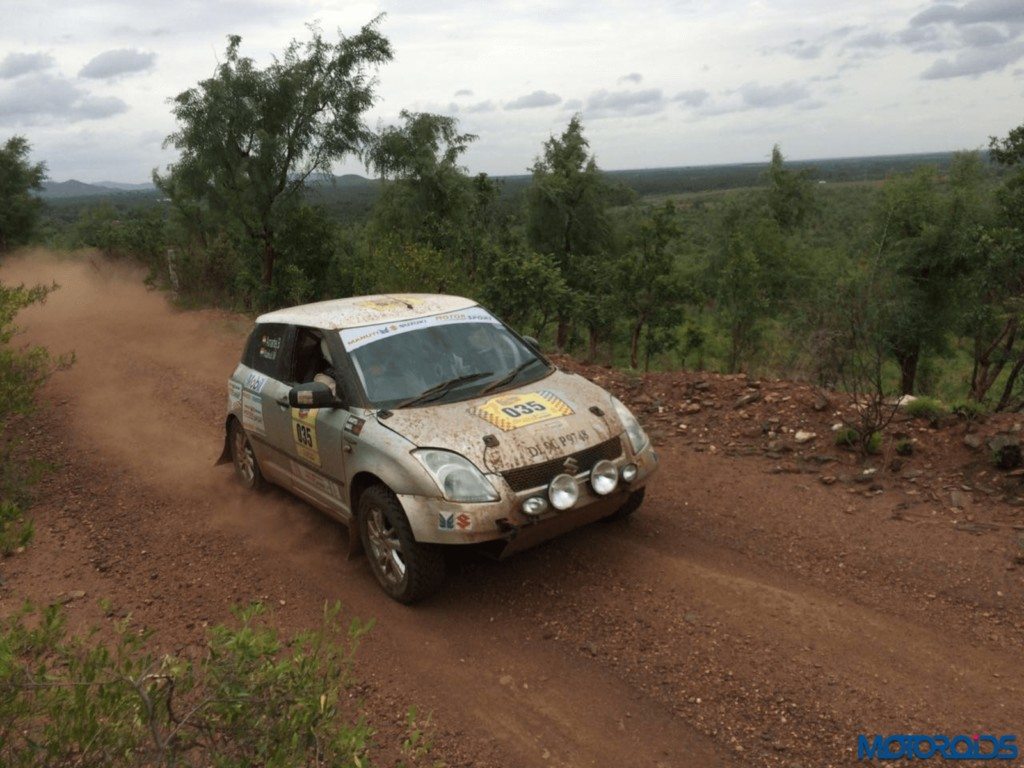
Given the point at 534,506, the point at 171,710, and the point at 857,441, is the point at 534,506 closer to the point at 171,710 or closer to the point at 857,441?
the point at 171,710

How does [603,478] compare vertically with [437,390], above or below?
below

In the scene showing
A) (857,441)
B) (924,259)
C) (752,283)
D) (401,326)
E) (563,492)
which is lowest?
(752,283)

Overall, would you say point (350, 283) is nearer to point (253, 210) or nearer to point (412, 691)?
point (253, 210)

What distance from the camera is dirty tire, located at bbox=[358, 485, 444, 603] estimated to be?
15.3 feet

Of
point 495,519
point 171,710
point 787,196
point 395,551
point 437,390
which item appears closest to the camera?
point 171,710

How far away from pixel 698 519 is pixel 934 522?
1747 millimetres

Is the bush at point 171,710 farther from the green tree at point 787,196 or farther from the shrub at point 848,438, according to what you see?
the green tree at point 787,196

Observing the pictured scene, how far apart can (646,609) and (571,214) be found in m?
31.4

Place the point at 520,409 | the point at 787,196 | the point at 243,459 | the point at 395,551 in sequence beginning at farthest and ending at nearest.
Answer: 1. the point at 787,196
2. the point at 243,459
3. the point at 520,409
4. the point at 395,551

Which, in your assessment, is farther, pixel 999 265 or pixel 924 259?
pixel 924 259

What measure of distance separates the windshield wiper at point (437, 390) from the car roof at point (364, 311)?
76 centimetres

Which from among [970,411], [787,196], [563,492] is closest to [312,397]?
[563,492]

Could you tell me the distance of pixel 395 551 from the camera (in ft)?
15.9

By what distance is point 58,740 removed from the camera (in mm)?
2254
